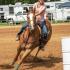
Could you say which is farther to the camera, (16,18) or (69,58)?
(16,18)

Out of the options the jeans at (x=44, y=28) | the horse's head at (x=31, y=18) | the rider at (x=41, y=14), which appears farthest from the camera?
the jeans at (x=44, y=28)

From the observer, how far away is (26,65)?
42.3 ft

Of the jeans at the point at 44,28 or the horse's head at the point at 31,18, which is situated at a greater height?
the horse's head at the point at 31,18

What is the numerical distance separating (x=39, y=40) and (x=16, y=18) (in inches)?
1259

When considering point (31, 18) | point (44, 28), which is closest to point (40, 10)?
point (44, 28)

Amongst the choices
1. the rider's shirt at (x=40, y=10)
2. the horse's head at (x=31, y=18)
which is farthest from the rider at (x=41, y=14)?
the horse's head at (x=31, y=18)

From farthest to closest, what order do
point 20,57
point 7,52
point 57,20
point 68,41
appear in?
1. point 57,20
2. point 7,52
3. point 20,57
4. point 68,41

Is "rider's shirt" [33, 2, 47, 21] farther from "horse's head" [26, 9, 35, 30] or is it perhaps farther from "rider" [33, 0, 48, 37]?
"horse's head" [26, 9, 35, 30]

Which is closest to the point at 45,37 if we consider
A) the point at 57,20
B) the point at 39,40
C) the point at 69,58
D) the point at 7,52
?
the point at 39,40

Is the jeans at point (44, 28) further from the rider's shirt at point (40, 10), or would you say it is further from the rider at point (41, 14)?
the rider's shirt at point (40, 10)

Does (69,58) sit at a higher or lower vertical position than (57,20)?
higher

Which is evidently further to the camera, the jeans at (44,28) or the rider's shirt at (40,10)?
the jeans at (44,28)

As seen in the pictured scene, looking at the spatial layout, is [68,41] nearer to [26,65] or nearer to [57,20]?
[26,65]

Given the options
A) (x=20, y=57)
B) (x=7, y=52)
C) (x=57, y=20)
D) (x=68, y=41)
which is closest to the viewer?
(x=68, y=41)
